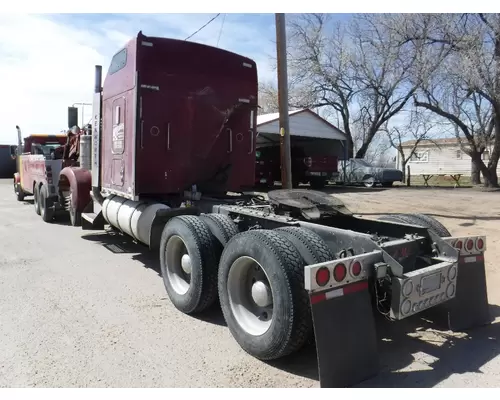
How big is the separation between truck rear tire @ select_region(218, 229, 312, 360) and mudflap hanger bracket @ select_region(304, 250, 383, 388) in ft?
0.85

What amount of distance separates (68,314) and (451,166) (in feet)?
159

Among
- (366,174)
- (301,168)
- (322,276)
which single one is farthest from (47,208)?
(366,174)

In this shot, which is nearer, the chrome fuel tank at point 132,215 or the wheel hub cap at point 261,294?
the wheel hub cap at point 261,294

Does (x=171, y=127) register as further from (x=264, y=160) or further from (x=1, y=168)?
(x=1, y=168)

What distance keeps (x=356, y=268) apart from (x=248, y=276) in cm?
114

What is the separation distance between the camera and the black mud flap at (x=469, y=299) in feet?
13.5

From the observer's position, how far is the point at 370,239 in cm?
362

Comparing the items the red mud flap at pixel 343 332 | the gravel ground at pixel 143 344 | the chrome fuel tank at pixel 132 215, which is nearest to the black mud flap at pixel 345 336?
the red mud flap at pixel 343 332

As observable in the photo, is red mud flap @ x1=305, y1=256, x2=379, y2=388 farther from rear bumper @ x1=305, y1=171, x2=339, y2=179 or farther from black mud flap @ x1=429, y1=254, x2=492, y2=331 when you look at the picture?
rear bumper @ x1=305, y1=171, x2=339, y2=179

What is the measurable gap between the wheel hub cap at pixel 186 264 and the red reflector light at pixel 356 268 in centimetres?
209

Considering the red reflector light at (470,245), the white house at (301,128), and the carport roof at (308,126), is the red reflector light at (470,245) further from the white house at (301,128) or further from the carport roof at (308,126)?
the carport roof at (308,126)

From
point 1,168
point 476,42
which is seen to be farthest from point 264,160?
point 1,168

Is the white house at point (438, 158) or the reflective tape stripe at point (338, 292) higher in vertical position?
the white house at point (438, 158)

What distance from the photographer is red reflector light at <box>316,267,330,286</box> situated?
3.08 meters
